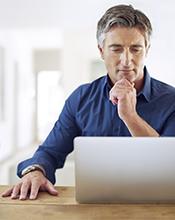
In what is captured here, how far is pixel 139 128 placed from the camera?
1.21 m

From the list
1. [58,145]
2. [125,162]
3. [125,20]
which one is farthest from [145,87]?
[125,162]

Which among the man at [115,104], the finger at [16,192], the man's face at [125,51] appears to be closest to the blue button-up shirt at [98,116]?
the man at [115,104]

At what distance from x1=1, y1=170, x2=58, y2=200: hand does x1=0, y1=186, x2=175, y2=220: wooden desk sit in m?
0.04

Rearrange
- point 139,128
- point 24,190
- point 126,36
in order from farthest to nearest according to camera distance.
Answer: point 126,36, point 139,128, point 24,190

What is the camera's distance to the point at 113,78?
4.78 ft

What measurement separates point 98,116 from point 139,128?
1.11 feet

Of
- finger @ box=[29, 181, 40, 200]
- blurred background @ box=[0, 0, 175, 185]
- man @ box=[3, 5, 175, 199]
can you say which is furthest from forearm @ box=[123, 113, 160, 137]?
blurred background @ box=[0, 0, 175, 185]

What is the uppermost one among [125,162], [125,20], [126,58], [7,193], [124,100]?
[125,20]

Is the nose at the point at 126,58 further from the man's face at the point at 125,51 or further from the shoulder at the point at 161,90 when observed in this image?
the shoulder at the point at 161,90

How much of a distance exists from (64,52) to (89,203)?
388cm

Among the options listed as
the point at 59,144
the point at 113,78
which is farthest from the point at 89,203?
the point at 113,78

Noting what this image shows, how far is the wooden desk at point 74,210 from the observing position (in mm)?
915

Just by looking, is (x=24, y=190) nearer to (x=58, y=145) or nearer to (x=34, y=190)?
(x=34, y=190)

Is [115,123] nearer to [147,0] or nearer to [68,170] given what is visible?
[147,0]
